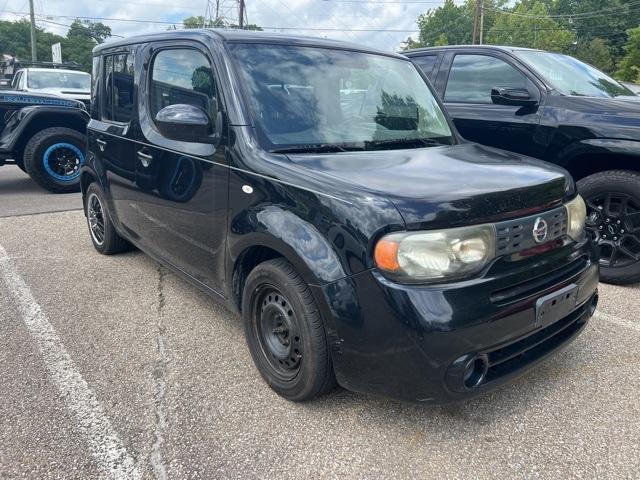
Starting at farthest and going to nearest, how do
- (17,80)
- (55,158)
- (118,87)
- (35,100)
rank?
(17,80)
(55,158)
(35,100)
(118,87)

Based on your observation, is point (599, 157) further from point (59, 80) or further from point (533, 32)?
point (533, 32)

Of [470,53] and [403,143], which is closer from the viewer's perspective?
[403,143]

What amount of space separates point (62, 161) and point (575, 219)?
24.3 feet

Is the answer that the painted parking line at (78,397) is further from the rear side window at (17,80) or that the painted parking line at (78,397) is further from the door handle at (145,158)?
the rear side window at (17,80)

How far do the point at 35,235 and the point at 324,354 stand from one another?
4550 millimetres

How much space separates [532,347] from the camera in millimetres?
2326

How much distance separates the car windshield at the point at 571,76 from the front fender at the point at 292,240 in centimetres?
322

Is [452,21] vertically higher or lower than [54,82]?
higher

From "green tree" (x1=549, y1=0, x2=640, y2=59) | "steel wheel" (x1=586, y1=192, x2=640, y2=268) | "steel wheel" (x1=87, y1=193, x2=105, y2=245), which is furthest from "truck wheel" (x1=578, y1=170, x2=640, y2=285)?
"green tree" (x1=549, y1=0, x2=640, y2=59)

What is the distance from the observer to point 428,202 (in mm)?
2070

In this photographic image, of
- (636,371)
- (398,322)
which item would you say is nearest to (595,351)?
(636,371)

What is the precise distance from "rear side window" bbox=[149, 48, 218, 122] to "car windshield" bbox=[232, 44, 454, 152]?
0.75 ft

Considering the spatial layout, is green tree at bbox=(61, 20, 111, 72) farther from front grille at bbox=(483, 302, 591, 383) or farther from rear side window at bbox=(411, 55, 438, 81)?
front grille at bbox=(483, 302, 591, 383)

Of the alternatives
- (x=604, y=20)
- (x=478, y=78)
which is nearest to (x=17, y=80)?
(x=478, y=78)
